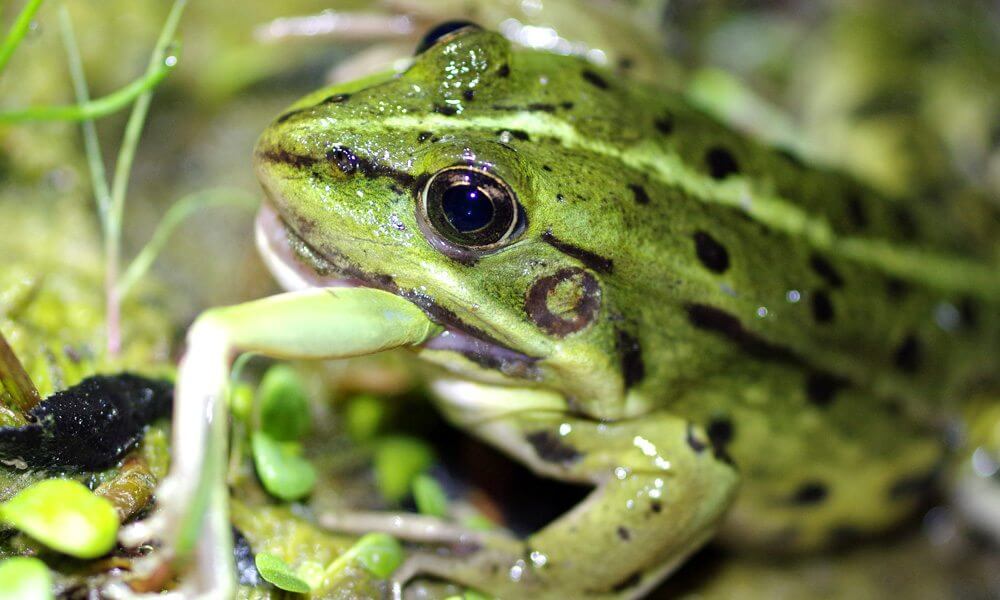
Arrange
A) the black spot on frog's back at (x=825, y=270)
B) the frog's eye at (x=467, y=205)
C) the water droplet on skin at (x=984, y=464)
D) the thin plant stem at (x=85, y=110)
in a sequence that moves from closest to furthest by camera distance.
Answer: the frog's eye at (x=467, y=205) < the thin plant stem at (x=85, y=110) < the black spot on frog's back at (x=825, y=270) < the water droplet on skin at (x=984, y=464)

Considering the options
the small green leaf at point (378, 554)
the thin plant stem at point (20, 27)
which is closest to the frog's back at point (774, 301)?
the small green leaf at point (378, 554)

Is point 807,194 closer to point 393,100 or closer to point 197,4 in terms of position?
point 393,100

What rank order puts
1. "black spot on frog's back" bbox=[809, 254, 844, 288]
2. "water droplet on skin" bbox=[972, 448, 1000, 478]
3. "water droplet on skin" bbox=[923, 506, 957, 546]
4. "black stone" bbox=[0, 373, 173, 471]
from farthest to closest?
1. "water droplet on skin" bbox=[923, 506, 957, 546]
2. "water droplet on skin" bbox=[972, 448, 1000, 478]
3. "black spot on frog's back" bbox=[809, 254, 844, 288]
4. "black stone" bbox=[0, 373, 173, 471]

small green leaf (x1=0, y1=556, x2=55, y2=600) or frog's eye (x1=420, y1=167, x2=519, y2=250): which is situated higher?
frog's eye (x1=420, y1=167, x2=519, y2=250)

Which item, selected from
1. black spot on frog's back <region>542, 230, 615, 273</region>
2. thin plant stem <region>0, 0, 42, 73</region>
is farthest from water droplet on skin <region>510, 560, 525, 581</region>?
thin plant stem <region>0, 0, 42, 73</region>

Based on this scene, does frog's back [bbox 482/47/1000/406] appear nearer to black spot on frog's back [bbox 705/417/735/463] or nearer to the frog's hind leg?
the frog's hind leg

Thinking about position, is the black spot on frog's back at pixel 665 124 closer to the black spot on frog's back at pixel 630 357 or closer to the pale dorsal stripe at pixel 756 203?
the pale dorsal stripe at pixel 756 203

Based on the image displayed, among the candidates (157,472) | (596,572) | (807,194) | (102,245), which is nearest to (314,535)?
(157,472)
